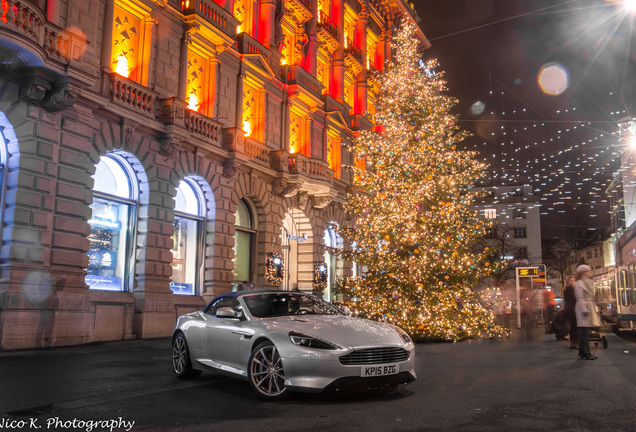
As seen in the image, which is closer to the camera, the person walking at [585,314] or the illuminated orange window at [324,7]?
the person walking at [585,314]

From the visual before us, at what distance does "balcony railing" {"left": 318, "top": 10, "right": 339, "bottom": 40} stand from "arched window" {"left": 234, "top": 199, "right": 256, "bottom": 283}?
479 inches

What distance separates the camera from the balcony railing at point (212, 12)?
20562 mm

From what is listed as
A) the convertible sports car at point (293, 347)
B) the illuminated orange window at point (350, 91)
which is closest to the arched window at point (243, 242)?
the illuminated orange window at point (350, 91)

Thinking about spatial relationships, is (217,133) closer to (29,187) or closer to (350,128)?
(29,187)

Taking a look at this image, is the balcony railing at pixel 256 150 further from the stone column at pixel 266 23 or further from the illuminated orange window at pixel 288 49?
the illuminated orange window at pixel 288 49

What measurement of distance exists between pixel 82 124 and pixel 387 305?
34.7 feet

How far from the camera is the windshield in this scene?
26.3 ft

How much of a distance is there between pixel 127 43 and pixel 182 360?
13.2 m

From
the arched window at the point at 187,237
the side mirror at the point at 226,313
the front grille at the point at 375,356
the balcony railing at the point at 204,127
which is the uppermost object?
the balcony railing at the point at 204,127

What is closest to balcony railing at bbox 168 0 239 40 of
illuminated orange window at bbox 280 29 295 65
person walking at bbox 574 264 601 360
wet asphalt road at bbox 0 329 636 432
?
illuminated orange window at bbox 280 29 295 65

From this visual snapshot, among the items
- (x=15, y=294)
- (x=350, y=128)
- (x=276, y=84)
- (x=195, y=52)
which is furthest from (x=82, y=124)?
(x=350, y=128)

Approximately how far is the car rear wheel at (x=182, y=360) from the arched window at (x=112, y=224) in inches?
346

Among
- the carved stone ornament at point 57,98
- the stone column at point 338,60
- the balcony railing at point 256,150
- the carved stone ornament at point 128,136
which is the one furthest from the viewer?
the stone column at point 338,60

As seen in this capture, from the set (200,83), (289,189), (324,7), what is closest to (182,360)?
(200,83)
